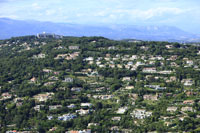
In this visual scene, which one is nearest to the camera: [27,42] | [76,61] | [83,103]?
[83,103]

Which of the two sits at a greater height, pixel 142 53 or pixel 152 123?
pixel 142 53

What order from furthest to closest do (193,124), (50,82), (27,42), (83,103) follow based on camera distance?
(27,42)
(50,82)
(83,103)
(193,124)

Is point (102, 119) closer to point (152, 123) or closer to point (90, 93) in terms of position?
point (152, 123)

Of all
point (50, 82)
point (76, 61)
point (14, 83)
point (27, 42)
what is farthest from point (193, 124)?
point (27, 42)

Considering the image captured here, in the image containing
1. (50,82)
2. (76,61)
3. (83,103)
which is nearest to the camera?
(83,103)

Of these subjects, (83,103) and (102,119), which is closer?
(102,119)

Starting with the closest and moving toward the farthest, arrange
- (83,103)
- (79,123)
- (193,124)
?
(193,124)
(79,123)
(83,103)

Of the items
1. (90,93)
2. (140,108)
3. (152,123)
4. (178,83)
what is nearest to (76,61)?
(90,93)

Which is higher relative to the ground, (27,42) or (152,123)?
(27,42)

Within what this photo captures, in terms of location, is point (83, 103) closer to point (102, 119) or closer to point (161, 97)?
point (102, 119)
